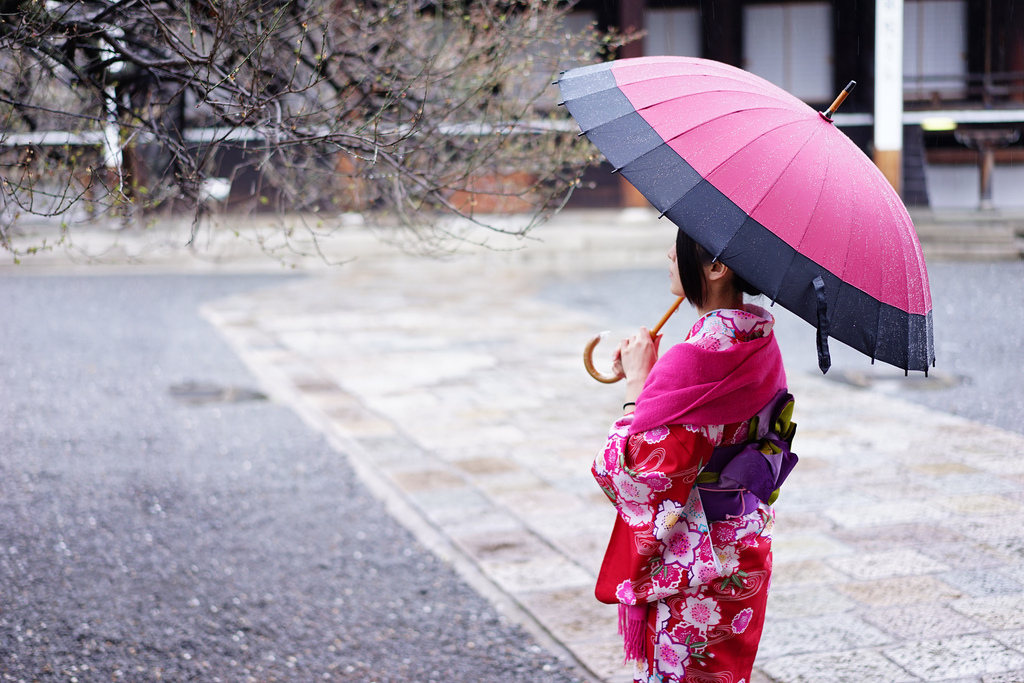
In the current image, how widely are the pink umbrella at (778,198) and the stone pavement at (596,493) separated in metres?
1.48

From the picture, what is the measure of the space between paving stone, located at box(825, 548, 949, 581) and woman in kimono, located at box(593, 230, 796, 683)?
178 centimetres

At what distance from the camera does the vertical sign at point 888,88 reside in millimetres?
14367

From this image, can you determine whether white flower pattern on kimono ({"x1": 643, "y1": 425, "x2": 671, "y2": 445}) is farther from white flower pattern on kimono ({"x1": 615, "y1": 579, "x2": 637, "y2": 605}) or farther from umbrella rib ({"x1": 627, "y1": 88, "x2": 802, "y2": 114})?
umbrella rib ({"x1": 627, "y1": 88, "x2": 802, "y2": 114})

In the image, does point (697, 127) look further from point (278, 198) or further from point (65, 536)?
point (65, 536)

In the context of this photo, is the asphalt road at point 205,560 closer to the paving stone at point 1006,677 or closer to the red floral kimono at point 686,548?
the red floral kimono at point 686,548

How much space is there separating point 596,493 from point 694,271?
9.48ft

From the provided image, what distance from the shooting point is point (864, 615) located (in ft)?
10.7

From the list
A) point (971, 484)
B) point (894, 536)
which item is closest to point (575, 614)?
point (894, 536)

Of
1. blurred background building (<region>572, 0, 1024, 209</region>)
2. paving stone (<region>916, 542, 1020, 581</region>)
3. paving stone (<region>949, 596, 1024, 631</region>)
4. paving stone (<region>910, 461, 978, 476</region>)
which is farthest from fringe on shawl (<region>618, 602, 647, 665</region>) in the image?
blurred background building (<region>572, 0, 1024, 209</region>)

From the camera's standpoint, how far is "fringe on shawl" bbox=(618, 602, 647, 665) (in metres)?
2.02

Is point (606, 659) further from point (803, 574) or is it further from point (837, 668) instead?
point (803, 574)

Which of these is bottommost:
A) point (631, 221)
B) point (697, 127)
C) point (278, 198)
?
point (631, 221)

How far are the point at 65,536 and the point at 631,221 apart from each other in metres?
12.5

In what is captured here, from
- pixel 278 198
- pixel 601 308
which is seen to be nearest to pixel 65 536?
pixel 278 198
